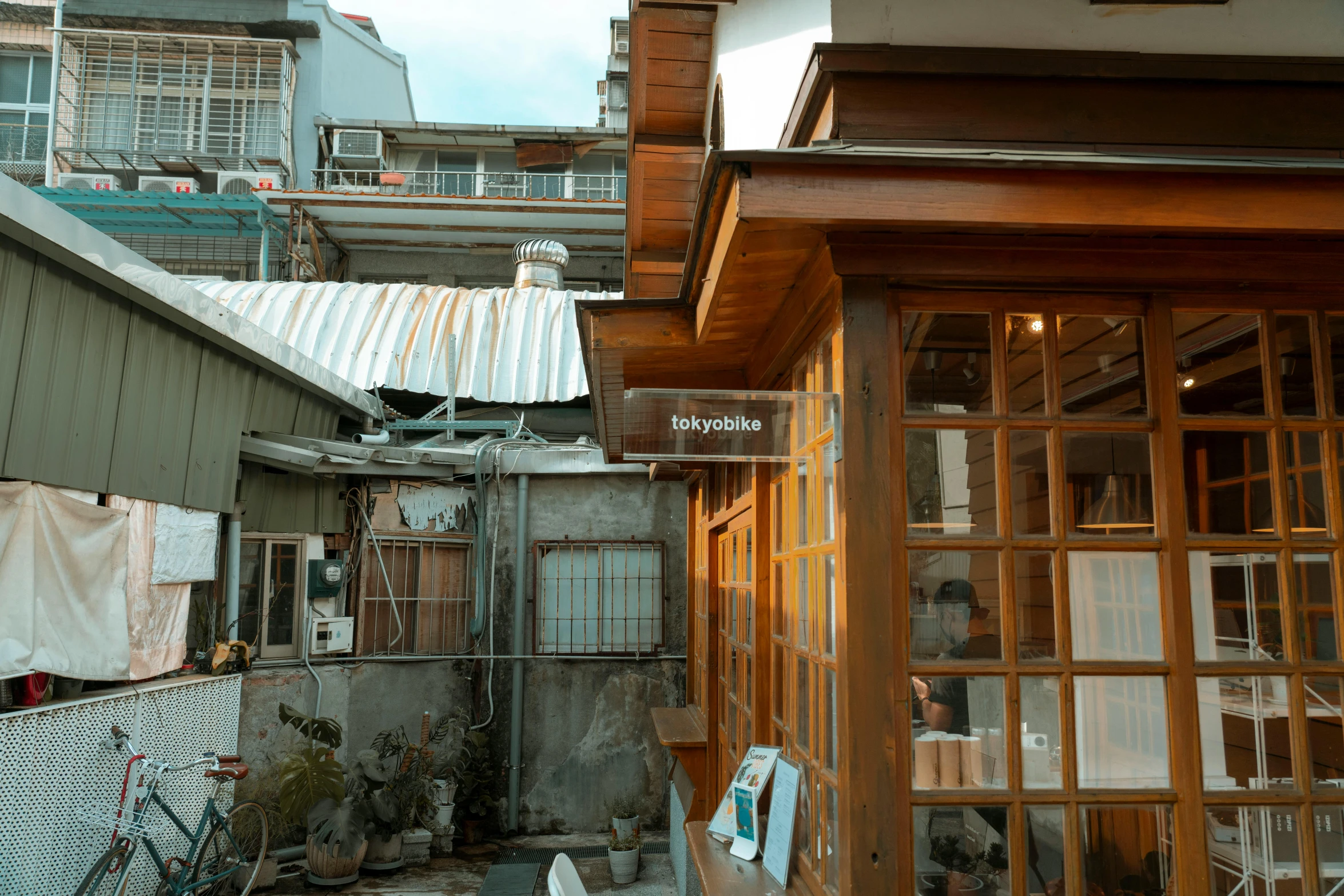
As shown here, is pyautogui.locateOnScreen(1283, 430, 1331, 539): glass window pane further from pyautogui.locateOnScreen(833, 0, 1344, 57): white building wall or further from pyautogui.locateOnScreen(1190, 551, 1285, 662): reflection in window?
pyautogui.locateOnScreen(833, 0, 1344, 57): white building wall

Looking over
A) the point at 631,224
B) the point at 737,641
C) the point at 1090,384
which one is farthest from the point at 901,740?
the point at 631,224

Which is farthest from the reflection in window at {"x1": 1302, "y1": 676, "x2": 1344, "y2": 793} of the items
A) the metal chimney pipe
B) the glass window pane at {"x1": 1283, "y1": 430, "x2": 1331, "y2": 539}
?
the metal chimney pipe

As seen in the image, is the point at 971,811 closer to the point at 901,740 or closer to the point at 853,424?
the point at 901,740

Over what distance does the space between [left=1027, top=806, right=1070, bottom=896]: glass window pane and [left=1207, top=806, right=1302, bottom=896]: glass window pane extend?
1.44ft

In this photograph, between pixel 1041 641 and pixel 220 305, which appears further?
pixel 220 305

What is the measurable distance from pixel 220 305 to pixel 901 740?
670 cm

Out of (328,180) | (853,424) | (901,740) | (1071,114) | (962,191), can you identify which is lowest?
(901,740)

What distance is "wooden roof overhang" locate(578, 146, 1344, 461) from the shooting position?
2.46 m

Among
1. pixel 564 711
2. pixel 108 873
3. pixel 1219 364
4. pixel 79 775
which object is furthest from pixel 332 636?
pixel 1219 364

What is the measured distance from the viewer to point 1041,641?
280 cm

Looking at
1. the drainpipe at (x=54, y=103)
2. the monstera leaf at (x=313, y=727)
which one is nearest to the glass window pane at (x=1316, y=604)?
the monstera leaf at (x=313, y=727)

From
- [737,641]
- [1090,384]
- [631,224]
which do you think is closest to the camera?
[1090,384]

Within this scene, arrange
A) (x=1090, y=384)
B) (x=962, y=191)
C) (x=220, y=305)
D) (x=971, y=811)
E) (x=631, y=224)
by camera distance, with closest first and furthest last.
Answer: (x=962, y=191)
(x=971, y=811)
(x=1090, y=384)
(x=631, y=224)
(x=220, y=305)

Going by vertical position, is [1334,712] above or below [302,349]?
below
